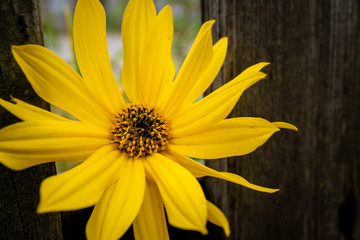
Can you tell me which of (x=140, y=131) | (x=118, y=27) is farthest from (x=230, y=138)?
(x=118, y=27)

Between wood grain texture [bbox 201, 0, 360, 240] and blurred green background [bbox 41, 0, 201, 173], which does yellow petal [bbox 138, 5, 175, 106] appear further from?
blurred green background [bbox 41, 0, 201, 173]

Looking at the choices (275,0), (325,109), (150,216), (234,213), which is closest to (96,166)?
(150,216)

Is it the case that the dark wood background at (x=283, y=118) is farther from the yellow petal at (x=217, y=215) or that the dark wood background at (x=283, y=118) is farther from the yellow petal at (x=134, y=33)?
the yellow petal at (x=217, y=215)

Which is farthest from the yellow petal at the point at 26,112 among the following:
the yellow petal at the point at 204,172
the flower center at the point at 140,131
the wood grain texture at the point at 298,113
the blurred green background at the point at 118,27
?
the blurred green background at the point at 118,27

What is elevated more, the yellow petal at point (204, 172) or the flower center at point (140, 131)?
the flower center at point (140, 131)

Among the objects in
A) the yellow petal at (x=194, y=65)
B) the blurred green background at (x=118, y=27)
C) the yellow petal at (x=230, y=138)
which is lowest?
the yellow petal at (x=230, y=138)

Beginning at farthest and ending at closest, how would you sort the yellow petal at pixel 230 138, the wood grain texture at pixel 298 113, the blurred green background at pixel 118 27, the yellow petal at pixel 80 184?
the blurred green background at pixel 118 27 < the wood grain texture at pixel 298 113 < the yellow petal at pixel 230 138 < the yellow petal at pixel 80 184
